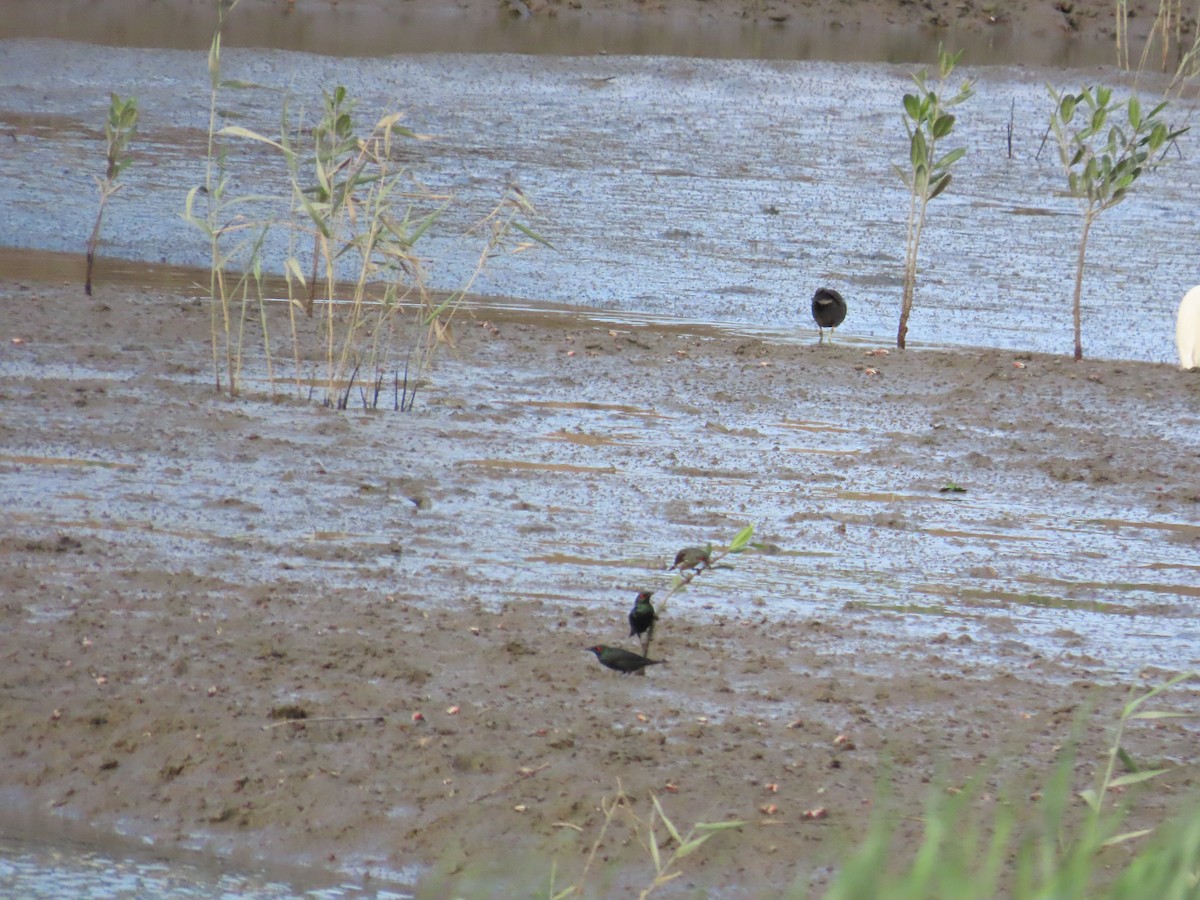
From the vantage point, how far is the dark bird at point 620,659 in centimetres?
382

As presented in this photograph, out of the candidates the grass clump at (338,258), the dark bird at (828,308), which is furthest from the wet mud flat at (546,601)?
the dark bird at (828,308)

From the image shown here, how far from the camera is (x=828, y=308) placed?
8.00 meters

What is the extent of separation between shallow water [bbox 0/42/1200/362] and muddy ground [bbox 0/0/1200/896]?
7.47 feet

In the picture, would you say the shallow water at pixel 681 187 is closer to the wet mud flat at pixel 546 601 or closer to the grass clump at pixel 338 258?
the grass clump at pixel 338 258

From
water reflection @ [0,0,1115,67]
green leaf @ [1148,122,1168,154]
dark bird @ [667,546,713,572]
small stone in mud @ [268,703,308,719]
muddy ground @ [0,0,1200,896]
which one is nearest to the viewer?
muddy ground @ [0,0,1200,896]

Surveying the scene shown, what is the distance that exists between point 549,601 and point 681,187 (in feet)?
29.1

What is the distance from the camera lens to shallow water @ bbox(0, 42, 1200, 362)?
9555mm

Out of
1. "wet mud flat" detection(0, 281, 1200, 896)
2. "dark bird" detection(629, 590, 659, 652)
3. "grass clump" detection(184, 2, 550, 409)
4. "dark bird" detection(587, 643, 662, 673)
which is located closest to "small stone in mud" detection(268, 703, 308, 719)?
"wet mud flat" detection(0, 281, 1200, 896)

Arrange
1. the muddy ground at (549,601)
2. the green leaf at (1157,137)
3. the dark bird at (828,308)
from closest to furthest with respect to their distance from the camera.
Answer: the muddy ground at (549,601)
the green leaf at (1157,137)
the dark bird at (828,308)

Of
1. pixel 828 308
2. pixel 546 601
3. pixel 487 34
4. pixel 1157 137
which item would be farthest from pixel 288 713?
pixel 487 34

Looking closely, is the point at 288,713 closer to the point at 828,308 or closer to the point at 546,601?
the point at 546,601

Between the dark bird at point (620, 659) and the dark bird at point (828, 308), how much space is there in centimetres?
432

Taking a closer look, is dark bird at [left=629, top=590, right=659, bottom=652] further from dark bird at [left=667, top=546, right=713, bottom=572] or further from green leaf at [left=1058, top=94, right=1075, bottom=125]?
green leaf at [left=1058, top=94, right=1075, bottom=125]

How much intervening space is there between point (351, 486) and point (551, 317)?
3410 mm
